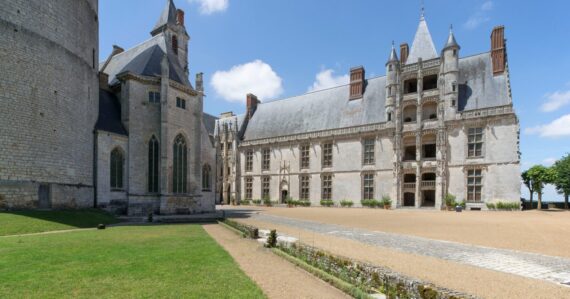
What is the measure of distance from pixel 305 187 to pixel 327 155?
554cm

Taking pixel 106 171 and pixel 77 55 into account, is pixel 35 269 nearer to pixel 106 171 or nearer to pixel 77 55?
pixel 106 171

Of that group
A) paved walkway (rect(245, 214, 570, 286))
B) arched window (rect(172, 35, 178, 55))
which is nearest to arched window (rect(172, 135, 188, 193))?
arched window (rect(172, 35, 178, 55))

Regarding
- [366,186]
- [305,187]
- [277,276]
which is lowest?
[305,187]

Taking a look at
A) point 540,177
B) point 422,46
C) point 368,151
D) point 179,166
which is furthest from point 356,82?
point 179,166

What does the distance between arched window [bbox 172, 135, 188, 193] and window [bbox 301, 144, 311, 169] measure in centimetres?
1926

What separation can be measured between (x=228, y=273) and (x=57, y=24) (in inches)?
874

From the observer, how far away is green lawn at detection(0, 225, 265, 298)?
5.78 meters

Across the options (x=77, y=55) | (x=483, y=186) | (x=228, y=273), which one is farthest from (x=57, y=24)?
(x=483, y=186)

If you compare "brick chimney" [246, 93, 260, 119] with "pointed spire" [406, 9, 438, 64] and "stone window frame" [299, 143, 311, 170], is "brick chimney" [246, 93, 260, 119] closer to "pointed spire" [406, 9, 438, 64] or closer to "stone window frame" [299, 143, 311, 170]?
"stone window frame" [299, 143, 311, 170]

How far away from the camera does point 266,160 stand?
153ft

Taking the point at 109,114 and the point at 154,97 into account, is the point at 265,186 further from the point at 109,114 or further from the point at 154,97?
the point at 109,114

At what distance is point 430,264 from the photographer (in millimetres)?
8180

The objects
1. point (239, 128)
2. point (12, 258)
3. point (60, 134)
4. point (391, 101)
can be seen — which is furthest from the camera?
point (239, 128)

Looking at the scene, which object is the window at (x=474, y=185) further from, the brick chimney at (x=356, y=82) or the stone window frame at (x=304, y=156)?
the stone window frame at (x=304, y=156)
